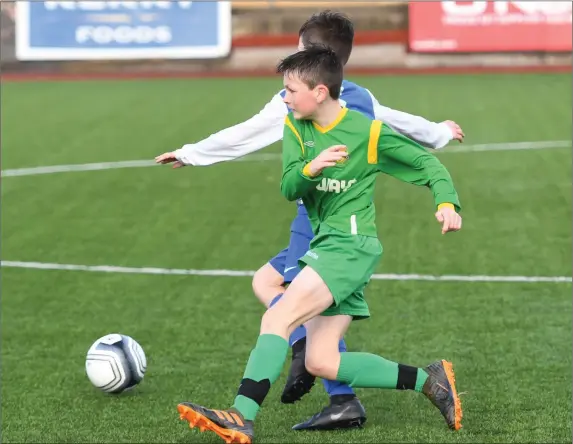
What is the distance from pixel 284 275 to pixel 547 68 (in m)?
19.3

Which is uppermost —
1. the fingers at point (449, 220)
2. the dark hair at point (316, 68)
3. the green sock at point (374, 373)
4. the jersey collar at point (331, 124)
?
the dark hair at point (316, 68)

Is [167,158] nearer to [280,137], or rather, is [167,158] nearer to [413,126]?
[280,137]

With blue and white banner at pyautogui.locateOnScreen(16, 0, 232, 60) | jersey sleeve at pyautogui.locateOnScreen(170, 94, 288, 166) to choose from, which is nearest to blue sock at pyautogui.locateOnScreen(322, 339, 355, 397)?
jersey sleeve at pyautogui.locateOnScreen(170, 94, 288, 166)

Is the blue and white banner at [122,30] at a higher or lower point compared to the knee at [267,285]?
lower

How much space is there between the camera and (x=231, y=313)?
7512mm

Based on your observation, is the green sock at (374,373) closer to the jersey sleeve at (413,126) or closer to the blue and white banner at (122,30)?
the jersey sleeve at (413,126)

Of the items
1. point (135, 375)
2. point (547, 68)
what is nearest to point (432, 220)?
point (135, 375)

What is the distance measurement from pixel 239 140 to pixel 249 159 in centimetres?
821

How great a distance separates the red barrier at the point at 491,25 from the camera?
78.1 feet

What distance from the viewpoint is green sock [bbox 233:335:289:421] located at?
15.3ft

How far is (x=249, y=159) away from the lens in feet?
44.9

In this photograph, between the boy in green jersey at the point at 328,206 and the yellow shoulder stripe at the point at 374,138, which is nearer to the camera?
the boy in green jersey at the point at 328,206

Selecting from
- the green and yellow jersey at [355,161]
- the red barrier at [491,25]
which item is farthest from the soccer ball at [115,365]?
the red barrier at [491,25]

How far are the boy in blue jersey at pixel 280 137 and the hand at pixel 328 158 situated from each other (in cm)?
71
